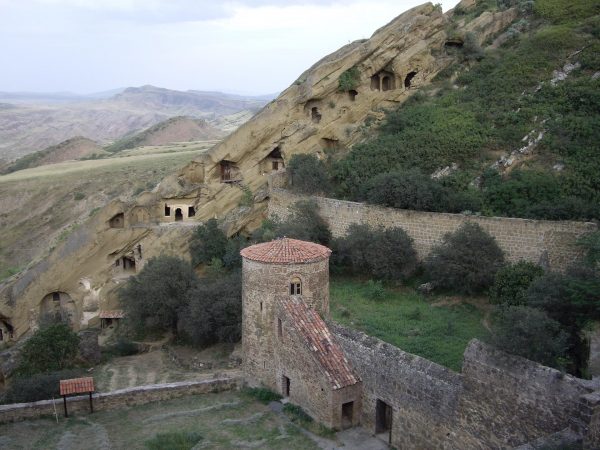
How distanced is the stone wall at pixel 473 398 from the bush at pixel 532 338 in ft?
0.71

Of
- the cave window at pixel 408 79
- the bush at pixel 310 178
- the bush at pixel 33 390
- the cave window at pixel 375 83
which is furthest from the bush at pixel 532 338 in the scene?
the cave window at pixel 408 79

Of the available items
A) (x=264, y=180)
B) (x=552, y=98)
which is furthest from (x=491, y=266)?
(x=264, y=180)

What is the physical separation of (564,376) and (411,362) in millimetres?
3476

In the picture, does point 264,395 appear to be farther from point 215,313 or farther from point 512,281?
point 512,281

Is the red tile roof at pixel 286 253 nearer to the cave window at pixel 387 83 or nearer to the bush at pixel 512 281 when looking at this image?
the bush at pixel 512 281

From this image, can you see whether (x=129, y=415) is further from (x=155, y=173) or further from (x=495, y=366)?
(x=155, y=173)

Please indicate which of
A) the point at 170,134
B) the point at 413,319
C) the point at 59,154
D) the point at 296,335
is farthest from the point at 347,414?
the point at 170,134

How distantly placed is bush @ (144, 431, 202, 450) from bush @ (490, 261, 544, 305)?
27.5ft

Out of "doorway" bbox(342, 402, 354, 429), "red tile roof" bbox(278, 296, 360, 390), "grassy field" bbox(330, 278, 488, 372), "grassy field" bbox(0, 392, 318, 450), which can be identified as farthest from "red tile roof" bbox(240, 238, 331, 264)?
"grassy field" bbox(0, 392, 318, 450)

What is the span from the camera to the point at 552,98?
23.5 m

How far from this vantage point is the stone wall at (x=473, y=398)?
32.8 ft

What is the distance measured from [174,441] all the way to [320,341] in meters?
4.01

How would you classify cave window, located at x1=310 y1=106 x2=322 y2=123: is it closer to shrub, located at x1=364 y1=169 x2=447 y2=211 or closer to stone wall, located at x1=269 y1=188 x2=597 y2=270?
stone wall, located at x1=269 y1=188 x2=597 y2=270

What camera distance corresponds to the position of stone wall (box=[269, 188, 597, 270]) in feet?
56.5
